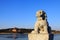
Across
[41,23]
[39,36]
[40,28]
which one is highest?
[41,23]

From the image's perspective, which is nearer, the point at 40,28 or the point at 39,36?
the point at 39,36

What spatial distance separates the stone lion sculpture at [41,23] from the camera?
797 centimetres

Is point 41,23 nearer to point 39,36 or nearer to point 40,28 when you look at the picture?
point 40,28

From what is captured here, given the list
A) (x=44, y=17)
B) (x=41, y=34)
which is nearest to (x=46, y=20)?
(x=44, y=17)

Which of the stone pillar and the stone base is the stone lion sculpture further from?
the stone base

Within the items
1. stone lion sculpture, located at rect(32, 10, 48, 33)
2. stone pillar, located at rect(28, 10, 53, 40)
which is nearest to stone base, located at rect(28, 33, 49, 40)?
stone pillar, located at rect(28, 10, 53, 40)

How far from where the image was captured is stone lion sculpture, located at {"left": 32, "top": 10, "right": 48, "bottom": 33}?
7.97 meters

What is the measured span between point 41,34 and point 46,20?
634 millimetres

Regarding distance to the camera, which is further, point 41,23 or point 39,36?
point 41,23

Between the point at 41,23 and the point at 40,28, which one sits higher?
the point at 41,23

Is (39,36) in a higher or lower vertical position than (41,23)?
lower

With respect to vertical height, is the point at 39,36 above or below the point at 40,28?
below

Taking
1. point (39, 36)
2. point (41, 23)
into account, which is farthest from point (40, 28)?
point (39, 36)

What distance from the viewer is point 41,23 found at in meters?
7.99
